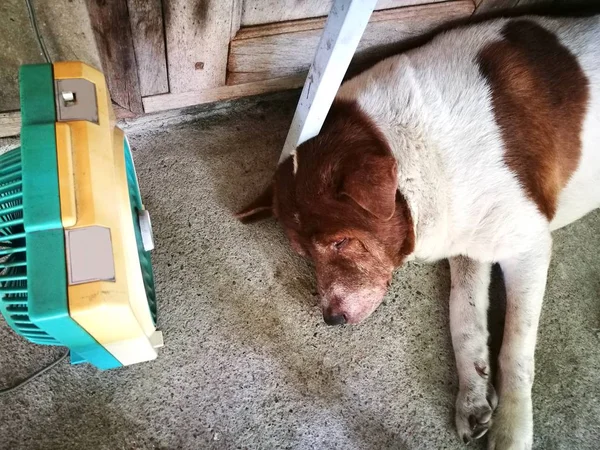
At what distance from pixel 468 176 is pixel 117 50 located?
119cm

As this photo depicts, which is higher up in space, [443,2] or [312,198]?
[443,2]

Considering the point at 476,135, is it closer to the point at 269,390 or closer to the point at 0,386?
the point at 269,390

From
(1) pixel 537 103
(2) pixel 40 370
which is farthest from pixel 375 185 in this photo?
(2) pixel 40 370

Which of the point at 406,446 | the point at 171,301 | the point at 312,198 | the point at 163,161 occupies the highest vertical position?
the point at 312,198

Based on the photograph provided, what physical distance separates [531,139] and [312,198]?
2.46 ft

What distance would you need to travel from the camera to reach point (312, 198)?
1572 mm

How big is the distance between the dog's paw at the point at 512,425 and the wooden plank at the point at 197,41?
1517 mm

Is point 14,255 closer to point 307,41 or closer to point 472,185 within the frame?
point 307,41

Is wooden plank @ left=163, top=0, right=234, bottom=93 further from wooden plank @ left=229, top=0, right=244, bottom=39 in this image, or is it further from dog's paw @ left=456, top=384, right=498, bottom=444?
dog's paw @ left=456, top=384, right=498, bottom=444

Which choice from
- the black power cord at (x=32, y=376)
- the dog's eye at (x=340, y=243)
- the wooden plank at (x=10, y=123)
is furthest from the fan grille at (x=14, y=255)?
the dog's eye at (x=340, y=243)

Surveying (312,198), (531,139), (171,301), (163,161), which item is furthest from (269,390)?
(531,139)

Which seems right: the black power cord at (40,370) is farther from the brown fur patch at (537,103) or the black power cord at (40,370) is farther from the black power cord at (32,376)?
the brown fur patch at (537,103)

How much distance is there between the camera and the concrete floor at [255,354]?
166 centimetres

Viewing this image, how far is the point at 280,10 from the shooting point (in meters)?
1.78
